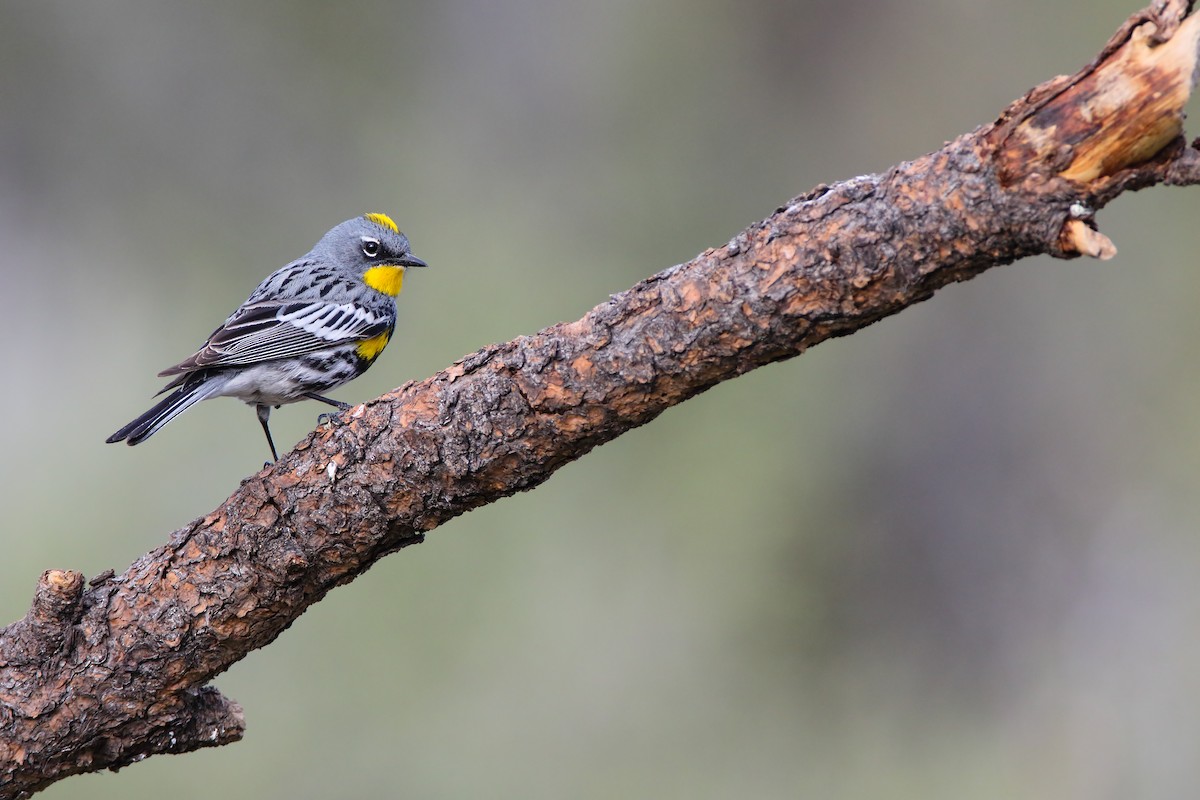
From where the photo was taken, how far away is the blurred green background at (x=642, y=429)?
697 cm

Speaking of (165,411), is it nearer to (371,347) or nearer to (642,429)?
(371,347)

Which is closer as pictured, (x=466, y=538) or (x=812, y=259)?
(x=812, y=259)

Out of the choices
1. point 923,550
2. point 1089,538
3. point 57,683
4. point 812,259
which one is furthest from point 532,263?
point 812,259

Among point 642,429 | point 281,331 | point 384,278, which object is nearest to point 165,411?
point 281,331

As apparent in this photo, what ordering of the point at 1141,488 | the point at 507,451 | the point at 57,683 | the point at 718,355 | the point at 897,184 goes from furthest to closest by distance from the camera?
the point at 1141,488 < the point at 57,683 < the point at 507,451 < the point at 718,355 < the point at 897,184

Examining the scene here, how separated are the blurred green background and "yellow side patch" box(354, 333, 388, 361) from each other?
5.96 ft

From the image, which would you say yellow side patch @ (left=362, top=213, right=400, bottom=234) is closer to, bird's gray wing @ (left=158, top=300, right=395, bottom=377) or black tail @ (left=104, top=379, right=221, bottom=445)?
bird's gray wing @ (left=158, top=300, right=395, bottom=377)

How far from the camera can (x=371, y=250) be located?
5.48 metres

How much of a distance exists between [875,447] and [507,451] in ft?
16.4

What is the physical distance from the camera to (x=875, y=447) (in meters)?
7.49

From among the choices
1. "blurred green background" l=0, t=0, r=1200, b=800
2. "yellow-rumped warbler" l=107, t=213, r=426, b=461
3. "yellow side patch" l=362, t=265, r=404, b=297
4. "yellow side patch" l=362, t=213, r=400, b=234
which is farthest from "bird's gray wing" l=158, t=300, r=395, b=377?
"blurred green background" l=0, t=0, r=1200, b=800

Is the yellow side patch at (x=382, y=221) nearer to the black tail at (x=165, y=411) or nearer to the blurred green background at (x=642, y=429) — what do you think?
the black tail at (x=165, y=411)

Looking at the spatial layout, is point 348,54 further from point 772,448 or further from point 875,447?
point 875,447

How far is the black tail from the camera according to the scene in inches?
164
